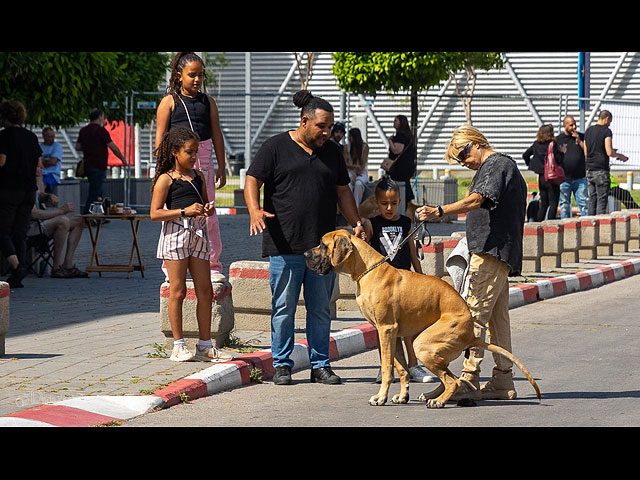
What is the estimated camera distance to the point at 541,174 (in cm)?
2052

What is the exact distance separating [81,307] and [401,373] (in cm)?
523

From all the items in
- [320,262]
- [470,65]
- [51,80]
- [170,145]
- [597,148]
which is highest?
[470,65]

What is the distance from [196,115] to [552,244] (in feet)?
26.7

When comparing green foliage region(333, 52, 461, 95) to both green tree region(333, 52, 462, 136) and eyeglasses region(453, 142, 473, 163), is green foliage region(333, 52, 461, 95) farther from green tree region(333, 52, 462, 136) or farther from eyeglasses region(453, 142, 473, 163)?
eyeglasses region(453, 142, 473, 163)

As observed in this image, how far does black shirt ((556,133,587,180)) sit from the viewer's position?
790 inches

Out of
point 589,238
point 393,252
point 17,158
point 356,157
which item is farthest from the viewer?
point 589,238

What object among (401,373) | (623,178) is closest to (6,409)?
(401,373)

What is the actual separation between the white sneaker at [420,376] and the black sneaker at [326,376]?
2.06ft

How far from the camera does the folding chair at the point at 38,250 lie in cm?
1518

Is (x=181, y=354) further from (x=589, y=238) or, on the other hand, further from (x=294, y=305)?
(x=589, y=238)

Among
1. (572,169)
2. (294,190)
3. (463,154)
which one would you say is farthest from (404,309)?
(572,169)

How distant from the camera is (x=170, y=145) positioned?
9.44 m

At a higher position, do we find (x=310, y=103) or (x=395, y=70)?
(x=395, y=70)

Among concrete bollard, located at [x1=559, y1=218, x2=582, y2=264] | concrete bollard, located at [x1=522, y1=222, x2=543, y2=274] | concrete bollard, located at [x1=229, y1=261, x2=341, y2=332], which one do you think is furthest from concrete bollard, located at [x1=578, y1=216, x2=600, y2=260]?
concrete bollard, located at [x1=229, y1=261, x2=341, y2=332]
